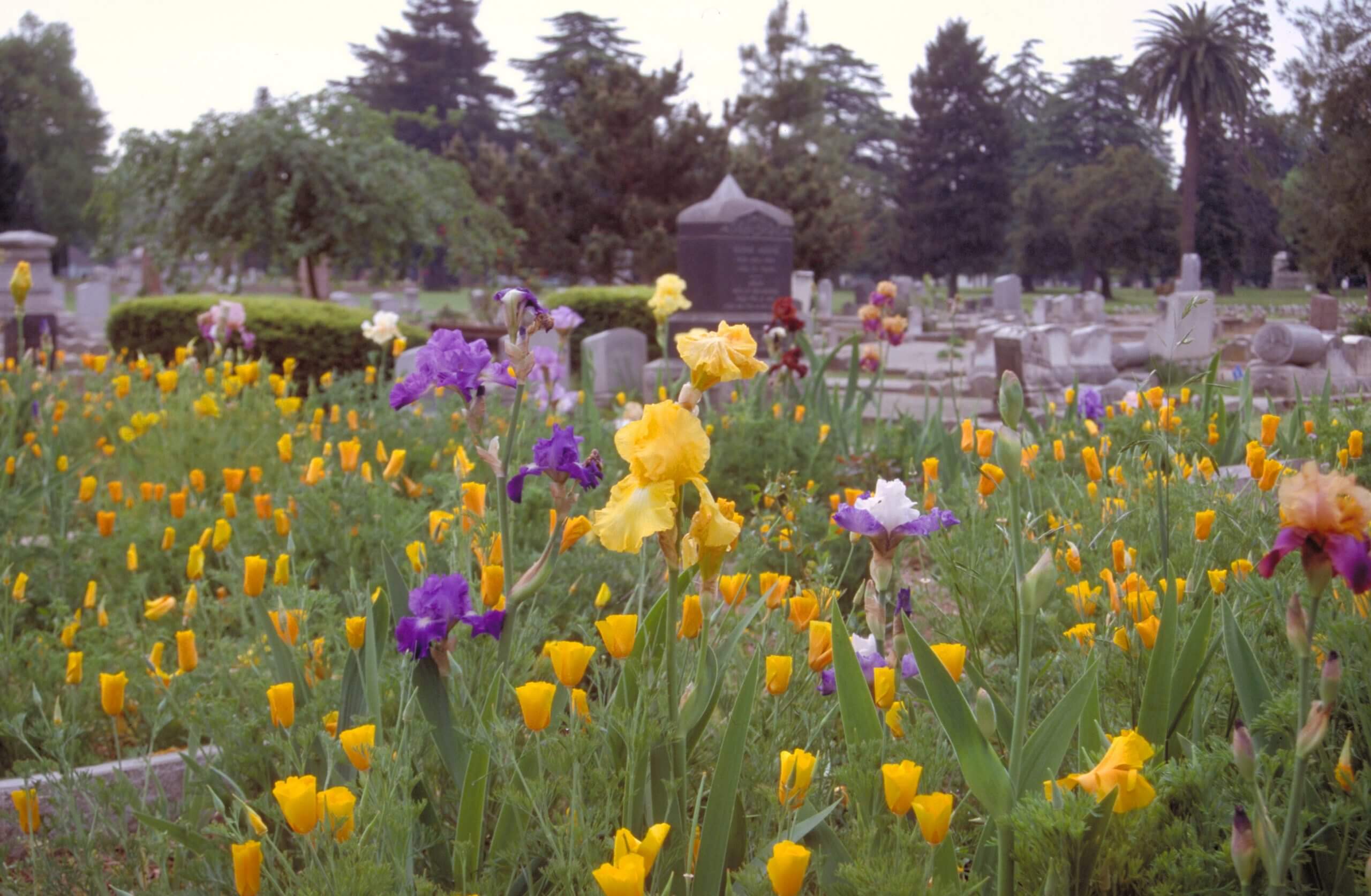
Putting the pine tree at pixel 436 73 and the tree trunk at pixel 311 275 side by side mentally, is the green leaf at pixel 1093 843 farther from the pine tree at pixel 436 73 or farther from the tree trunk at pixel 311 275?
the pine tree at pixel 436 73

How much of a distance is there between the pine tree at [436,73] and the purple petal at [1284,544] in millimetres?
46022

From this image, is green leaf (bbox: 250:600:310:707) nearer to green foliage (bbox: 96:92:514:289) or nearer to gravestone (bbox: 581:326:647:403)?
gravestone (bbox: 581:326:647:403)

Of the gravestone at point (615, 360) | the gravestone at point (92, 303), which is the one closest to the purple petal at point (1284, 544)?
the gravestone at point (615, 360)

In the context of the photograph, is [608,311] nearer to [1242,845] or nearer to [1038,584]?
[1038,584]

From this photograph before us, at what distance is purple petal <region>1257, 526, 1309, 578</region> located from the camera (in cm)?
93

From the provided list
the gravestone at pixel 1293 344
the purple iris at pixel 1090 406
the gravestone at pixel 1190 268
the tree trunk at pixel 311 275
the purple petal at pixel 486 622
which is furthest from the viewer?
the tree trunk at pixel 311 275

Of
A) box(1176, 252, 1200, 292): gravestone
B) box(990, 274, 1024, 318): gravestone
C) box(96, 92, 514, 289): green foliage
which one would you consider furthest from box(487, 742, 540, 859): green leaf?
box(990, 274, 1024, 318): gravestone

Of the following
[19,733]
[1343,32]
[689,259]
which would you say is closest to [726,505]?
[19,733]

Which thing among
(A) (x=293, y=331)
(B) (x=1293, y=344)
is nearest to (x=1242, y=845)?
(B) (x=1293, y=344)

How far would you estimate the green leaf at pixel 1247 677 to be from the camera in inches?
54.0

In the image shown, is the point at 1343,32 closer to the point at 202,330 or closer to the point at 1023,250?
the point at 202,330

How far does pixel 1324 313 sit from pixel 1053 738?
6.25 meters

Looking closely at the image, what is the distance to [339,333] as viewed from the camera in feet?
34.8

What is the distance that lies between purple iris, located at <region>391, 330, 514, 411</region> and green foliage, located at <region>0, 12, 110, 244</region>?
42.1m
